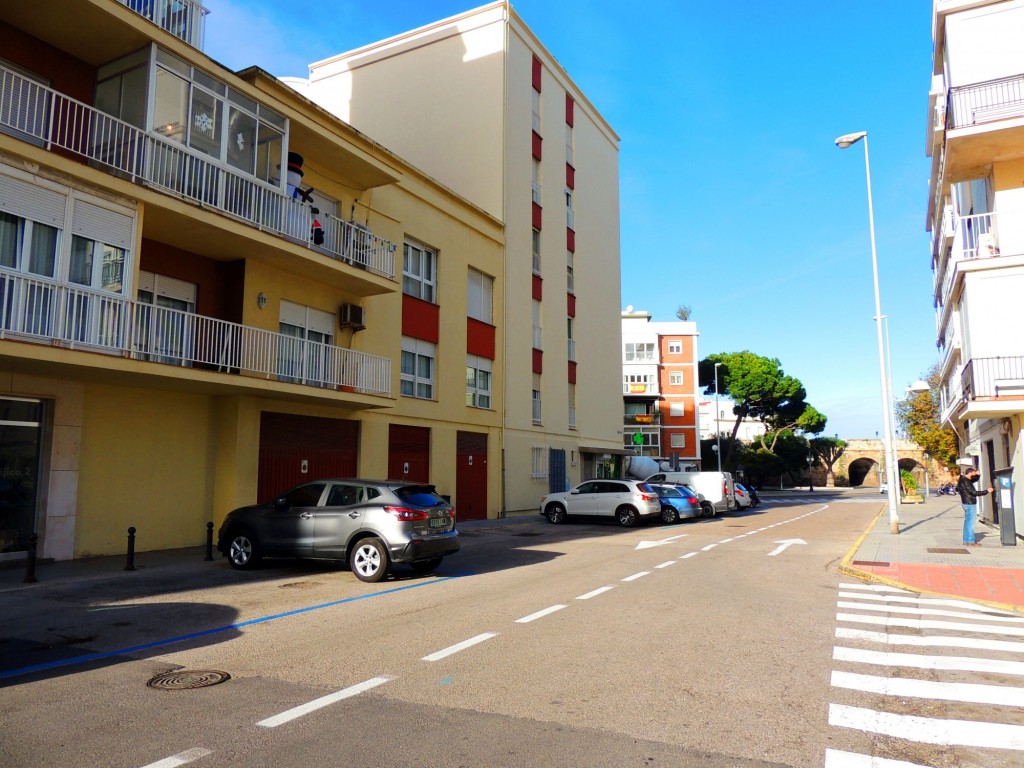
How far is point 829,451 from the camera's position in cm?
7494

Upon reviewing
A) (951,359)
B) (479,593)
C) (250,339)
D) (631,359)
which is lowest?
(479,593)

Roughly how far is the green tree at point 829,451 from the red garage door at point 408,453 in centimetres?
5914

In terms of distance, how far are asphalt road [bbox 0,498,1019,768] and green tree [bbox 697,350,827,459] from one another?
57576 mm

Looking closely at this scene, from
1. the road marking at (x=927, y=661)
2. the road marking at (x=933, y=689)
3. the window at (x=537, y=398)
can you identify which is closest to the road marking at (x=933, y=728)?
the road marking at (x=933, y=689)

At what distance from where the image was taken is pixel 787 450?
220 feet

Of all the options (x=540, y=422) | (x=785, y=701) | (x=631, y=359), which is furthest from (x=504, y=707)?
(x=631, y=359)

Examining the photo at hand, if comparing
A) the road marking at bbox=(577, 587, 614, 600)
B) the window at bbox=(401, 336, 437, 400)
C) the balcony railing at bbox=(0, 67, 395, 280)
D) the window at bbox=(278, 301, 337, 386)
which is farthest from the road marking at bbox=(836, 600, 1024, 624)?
the window at bbox=(401, 336, 437, 400)

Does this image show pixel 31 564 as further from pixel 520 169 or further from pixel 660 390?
pixel 660 390

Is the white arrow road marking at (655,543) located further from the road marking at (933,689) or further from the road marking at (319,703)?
the road marking at (319,703)

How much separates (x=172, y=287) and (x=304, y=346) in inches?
121

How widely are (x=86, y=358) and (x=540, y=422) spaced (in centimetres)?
2021

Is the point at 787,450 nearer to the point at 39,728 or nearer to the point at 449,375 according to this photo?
the point at 449,375

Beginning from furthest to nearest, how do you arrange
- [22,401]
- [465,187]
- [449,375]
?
[465,187] → [449,375] → [22,401]

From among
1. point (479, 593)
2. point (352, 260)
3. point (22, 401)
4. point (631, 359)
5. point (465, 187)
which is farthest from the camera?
point (631, 359)
